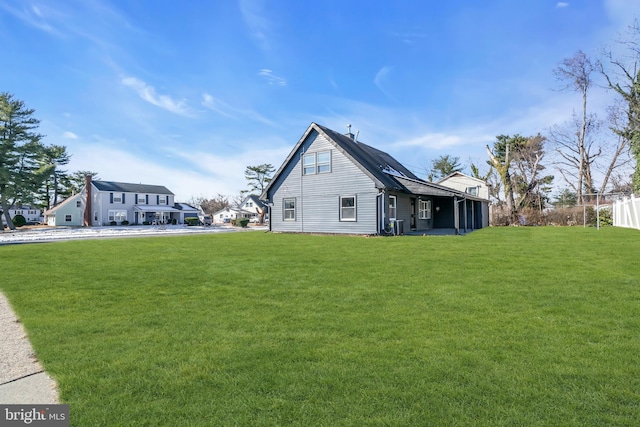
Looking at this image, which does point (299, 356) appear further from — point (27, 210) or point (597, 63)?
point (27, 210)

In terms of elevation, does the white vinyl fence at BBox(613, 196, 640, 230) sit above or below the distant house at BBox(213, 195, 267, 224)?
below

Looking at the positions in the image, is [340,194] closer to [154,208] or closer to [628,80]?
[628,80]

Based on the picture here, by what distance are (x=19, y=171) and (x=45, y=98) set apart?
30.8 m

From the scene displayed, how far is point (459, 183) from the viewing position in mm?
34344

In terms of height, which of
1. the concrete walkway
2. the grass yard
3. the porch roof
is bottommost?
the concrete walkway

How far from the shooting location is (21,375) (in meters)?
Result: 3.03

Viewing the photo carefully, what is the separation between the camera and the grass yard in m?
2.38

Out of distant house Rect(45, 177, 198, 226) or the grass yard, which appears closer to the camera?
the grass yard

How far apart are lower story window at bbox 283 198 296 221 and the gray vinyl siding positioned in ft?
0.79

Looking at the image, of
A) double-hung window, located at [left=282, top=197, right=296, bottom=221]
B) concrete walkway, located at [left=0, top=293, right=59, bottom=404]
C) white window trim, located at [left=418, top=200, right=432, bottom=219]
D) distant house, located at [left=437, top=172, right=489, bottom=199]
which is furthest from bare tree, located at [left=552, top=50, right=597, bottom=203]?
concrete walkway, located at [left=0, top=293, right=59, bottom=404]

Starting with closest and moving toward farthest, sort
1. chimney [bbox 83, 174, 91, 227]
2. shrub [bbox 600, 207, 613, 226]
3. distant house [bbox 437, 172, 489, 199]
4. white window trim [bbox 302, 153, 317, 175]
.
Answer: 1. white window trim [bbox 302, 153, 317, 175]
2. shrub [bbox 600, 207, 613, 226]
3. distant house [bbox 437, 172, 489, 199]
4. chimney [bbox 83, 174, 91, 227]

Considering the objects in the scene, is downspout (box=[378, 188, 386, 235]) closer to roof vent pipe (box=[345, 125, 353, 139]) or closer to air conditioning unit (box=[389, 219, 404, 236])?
air conditioning unit (box=[389, 219, 404, 236])

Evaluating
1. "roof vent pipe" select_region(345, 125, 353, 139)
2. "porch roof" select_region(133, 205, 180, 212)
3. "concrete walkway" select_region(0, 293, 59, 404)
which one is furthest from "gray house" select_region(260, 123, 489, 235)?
"porch roof" select_region(133, 205, 180, 212)

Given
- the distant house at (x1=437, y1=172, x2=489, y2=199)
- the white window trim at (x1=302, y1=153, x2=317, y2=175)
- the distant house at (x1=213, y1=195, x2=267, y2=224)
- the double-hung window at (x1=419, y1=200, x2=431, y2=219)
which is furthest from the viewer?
the distant house at (x1=213, y1=195, x2=267, y2=224)
